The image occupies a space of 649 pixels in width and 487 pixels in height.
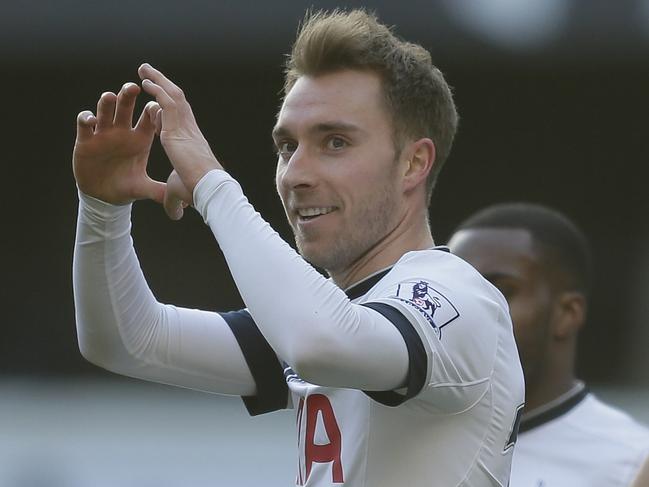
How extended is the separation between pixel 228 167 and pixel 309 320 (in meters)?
10.0

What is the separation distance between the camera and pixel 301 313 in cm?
266

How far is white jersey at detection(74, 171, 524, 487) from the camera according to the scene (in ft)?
8.80

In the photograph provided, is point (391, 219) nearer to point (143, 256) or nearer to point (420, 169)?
point (420, 169)

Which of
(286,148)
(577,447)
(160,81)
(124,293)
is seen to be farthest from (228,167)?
(160,81)

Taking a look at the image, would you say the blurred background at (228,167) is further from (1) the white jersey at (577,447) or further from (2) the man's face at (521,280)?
(1) the white jersey at (577,447)

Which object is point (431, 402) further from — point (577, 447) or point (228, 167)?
point (228, 167)

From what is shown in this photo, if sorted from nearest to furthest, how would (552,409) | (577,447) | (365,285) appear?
(365,285)
(577,447)
(552,409)

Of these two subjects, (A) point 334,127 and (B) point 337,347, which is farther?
(A) point 334,127

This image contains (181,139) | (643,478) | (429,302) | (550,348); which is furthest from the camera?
(550,348)

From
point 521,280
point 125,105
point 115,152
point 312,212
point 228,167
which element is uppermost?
point 125,105

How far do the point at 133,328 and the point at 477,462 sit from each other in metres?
0.90

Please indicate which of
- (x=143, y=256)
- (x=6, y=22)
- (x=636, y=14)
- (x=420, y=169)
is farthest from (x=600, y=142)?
(x=420, y=169)

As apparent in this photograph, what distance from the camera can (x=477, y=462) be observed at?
2.94 metres

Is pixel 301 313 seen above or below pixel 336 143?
below
